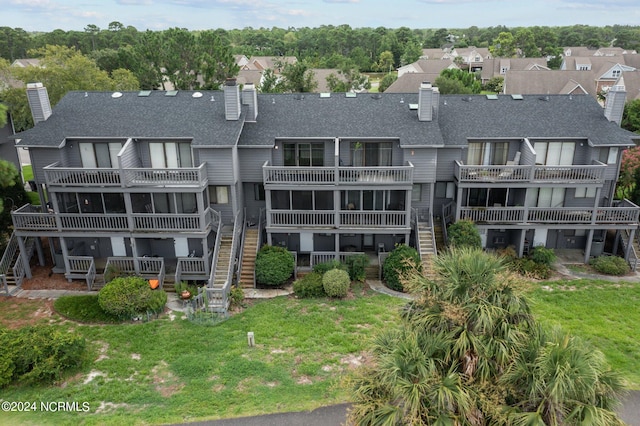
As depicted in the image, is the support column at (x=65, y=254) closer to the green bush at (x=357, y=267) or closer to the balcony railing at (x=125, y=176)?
the balcony railing at (x=125, y=176)

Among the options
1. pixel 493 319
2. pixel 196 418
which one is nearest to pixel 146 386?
pixel 196 418

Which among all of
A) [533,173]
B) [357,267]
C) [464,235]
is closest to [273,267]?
[357,267]

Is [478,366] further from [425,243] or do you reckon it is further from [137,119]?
[137,119]

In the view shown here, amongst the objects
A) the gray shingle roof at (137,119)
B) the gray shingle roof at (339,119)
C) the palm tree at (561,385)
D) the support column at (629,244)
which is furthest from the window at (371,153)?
the palm tree at (561,385)

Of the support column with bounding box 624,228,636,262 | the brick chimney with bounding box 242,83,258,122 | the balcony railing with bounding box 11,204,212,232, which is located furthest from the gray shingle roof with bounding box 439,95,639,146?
the balcony railing with bounding box 11,204,212,232

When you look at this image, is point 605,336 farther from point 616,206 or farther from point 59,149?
point 59,149

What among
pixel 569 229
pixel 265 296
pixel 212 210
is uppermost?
pixel 212 210

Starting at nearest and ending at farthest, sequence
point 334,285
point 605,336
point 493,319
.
Result: point 493,319 → point 605,336 → point 334,285
